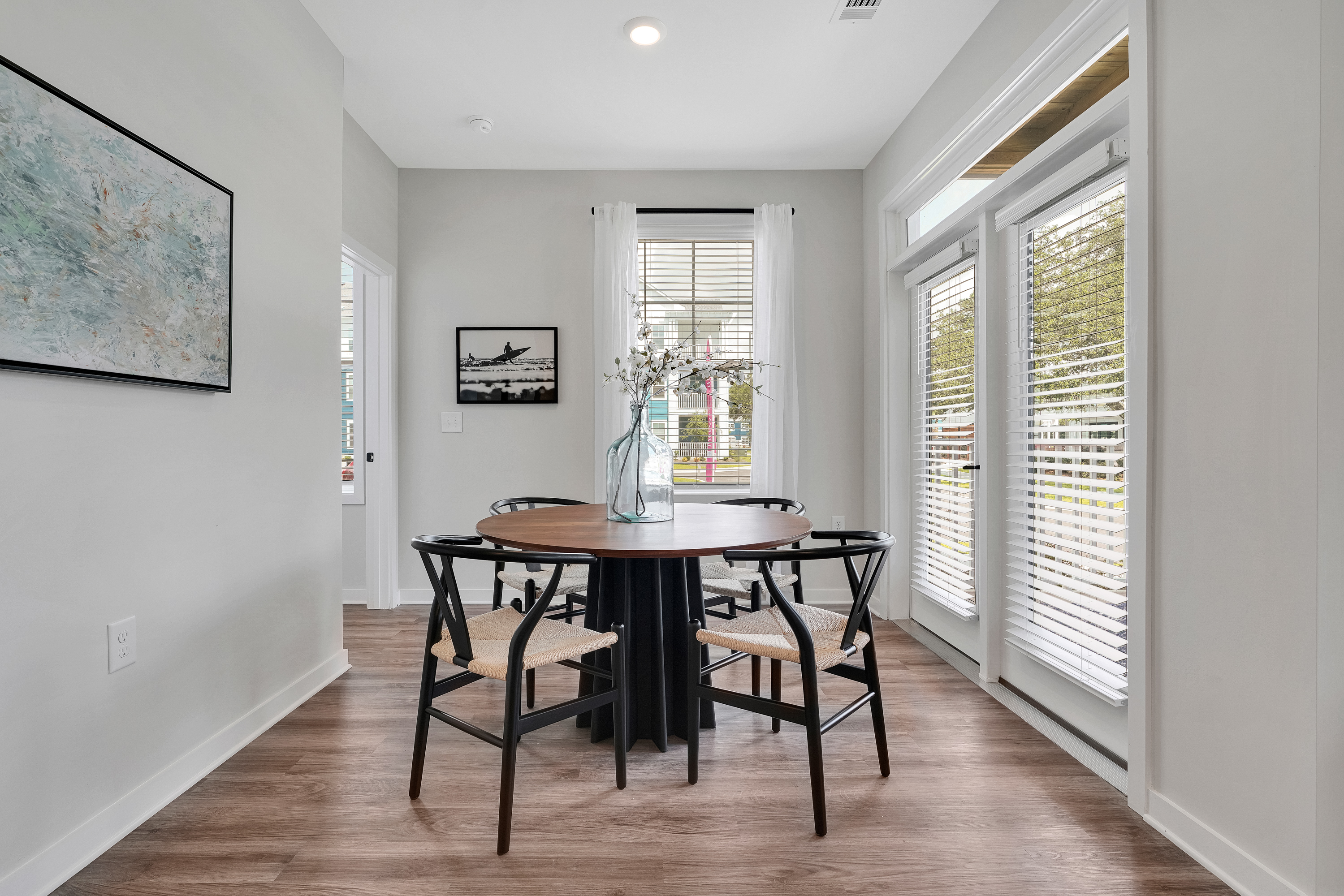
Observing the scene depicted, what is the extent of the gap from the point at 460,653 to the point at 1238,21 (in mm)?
2232

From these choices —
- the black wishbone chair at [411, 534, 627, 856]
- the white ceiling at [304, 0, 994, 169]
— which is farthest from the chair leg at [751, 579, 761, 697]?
the white ceiling at [304, 0, 994, 169]

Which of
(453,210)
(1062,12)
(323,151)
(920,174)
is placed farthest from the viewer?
(453,210)

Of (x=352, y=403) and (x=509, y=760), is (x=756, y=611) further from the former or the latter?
(x=352, y=403)

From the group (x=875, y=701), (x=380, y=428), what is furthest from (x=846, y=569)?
(x=380, y=428)

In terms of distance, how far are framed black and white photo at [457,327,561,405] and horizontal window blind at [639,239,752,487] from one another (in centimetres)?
66

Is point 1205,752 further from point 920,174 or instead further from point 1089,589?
point 920,174

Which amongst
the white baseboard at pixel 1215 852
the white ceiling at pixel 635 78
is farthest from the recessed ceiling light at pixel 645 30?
the white baseboard at pixel 1215 852

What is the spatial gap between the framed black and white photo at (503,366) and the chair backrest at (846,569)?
7.76 feet

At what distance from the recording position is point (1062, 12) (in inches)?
78.9

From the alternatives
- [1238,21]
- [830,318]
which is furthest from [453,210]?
[1238,21]

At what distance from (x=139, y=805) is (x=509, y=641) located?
3.22ft

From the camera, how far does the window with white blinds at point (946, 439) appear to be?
2.84m

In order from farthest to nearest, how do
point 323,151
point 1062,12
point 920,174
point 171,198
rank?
A: point 920,174 → point 323,151 → point 1062,12 → point 171,198

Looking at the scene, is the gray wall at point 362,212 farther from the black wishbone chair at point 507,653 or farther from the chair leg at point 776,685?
the chair leg at point 776,685
